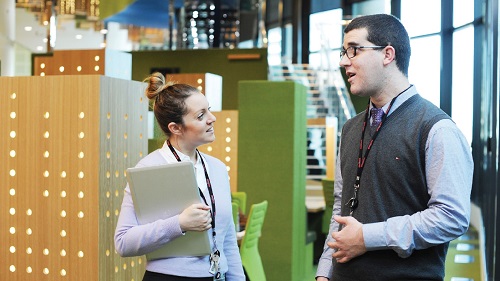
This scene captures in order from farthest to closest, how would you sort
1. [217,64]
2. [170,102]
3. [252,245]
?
[217,64] < [252,245] < [170,102]

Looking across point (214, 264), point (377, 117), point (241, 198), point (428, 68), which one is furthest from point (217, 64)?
point (377, 117)

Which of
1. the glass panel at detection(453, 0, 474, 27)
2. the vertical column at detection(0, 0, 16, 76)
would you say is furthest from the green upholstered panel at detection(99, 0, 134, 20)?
the glass panel at detection(453, 0, 474, 27)

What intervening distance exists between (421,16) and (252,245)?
10.2 meters

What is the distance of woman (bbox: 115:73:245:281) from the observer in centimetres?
293

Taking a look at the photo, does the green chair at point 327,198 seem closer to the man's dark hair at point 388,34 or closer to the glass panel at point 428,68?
the glass panel at point 428,68

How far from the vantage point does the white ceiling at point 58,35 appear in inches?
667

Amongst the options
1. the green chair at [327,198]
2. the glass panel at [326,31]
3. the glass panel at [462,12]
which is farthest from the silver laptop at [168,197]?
the glass panel at [326,31]

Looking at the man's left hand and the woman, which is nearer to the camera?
the man's left hand

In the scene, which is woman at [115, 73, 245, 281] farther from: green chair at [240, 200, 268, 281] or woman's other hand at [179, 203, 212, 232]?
green chair at [240, 200, 268, 281]

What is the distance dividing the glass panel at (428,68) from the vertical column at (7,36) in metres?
7.30

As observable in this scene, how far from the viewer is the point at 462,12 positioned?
45.7 feet

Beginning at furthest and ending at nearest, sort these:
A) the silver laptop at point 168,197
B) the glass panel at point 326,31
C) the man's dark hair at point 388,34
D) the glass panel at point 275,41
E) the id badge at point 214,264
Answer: the glass panel at point 275,41, the glass panel at point 326,31, the id badge at point 214,264, the silver laptop at point 168,197, the man's dark hair at point 388,34

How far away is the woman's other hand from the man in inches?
18.2

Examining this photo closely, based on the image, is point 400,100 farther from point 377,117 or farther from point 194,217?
point 194,217
